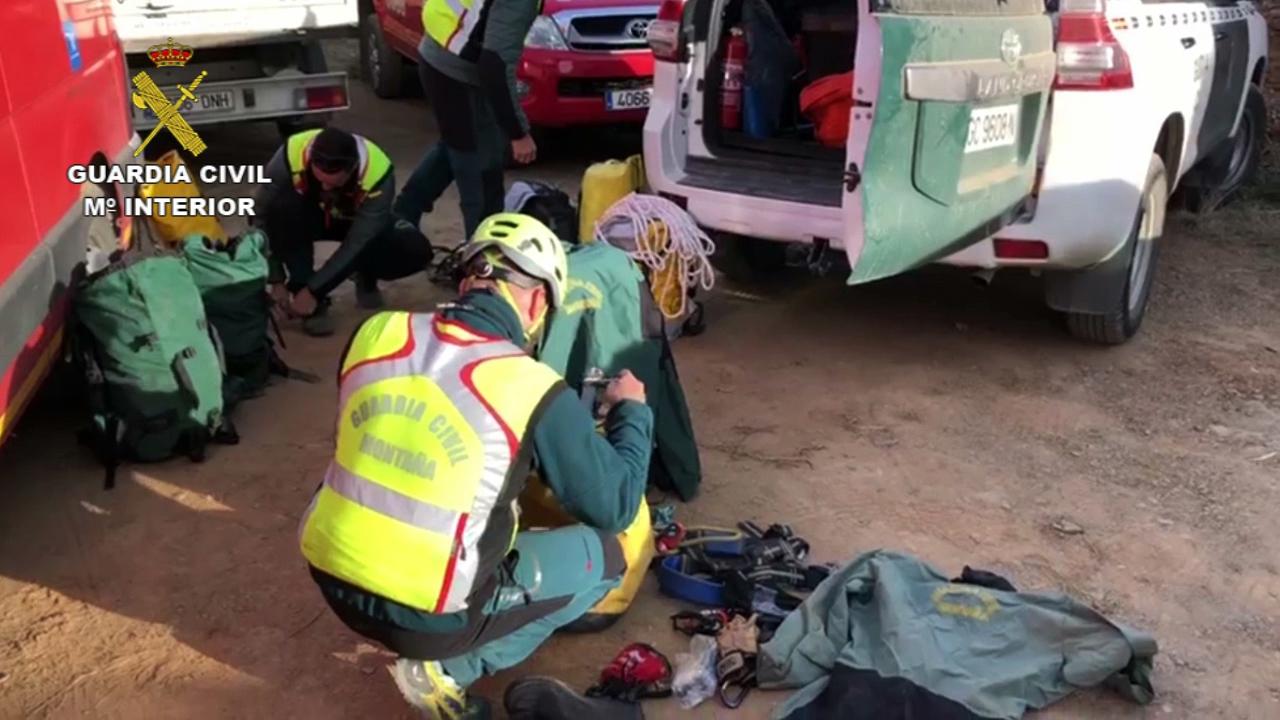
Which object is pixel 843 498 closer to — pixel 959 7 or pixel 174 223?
pixel 959 7

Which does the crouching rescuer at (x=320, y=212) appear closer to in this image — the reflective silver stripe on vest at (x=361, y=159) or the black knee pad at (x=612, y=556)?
the reflective silver stripe on vest at (x=361, y=159)

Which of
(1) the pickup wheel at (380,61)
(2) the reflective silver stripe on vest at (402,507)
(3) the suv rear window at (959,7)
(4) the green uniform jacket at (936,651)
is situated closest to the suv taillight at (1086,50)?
(3) the suv rear window at (959,7)

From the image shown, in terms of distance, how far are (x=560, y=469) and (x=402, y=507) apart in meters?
0.35

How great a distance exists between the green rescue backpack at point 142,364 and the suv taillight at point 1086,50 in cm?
322

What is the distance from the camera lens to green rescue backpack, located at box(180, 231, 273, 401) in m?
4.74

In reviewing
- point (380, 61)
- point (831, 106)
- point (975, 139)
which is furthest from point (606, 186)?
point (380, 61)

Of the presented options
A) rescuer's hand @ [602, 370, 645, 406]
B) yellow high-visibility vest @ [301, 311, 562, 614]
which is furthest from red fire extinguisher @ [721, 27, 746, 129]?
yellow high-visibility vest @ [301, 311, 562, 614]

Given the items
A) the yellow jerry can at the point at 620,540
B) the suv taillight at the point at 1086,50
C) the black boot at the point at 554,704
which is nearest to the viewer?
the black boot at the point at 554,704

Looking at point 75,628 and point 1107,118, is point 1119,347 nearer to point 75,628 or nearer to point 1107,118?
point 1107,118

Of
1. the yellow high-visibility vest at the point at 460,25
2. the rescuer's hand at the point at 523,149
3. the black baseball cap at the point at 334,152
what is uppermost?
the yellow high-visibility vest at the point at 460,25

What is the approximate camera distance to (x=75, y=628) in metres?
3.43

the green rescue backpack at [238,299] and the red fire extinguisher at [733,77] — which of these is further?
the red fire extinguisher at [733,77]

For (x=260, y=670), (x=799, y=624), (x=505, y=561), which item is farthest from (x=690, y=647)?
(x=260, y=670)

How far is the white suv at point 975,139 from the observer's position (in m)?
3.93
